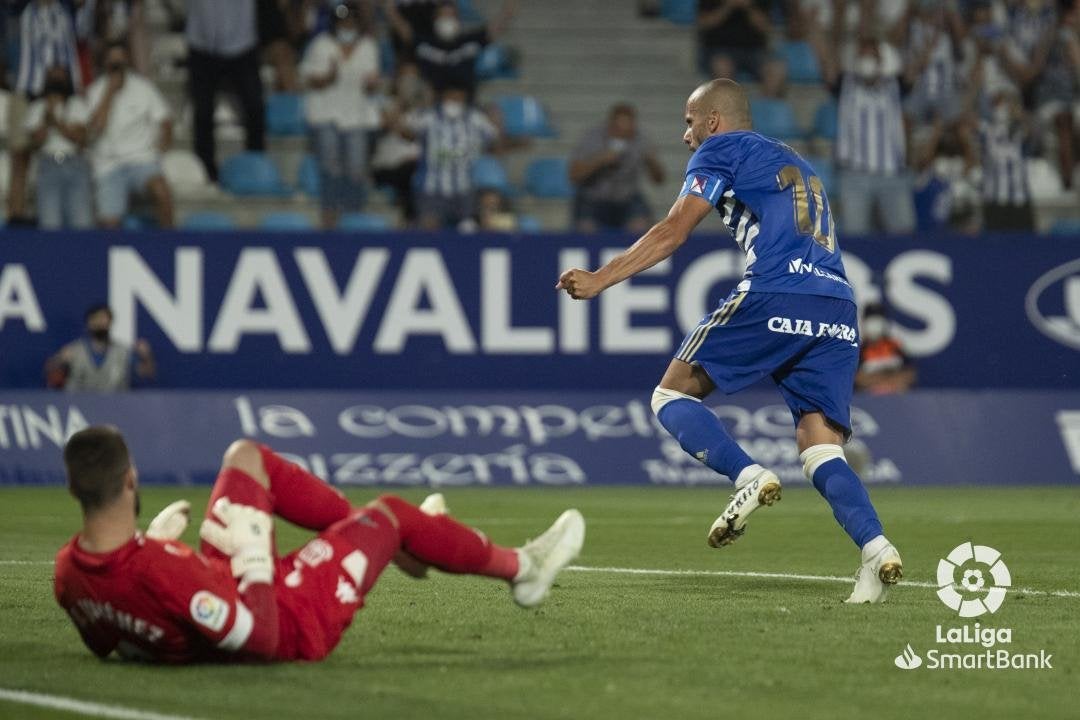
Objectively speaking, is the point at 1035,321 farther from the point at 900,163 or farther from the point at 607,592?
the point at 607,592

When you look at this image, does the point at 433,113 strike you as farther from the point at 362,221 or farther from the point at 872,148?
the point at 872,148

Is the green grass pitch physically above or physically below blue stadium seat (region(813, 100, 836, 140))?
above

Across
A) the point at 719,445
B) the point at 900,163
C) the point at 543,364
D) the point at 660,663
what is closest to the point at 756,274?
the point at 719,445

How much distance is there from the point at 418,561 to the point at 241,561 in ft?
2.52

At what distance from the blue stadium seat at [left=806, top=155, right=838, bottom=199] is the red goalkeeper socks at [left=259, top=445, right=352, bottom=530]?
13.9m

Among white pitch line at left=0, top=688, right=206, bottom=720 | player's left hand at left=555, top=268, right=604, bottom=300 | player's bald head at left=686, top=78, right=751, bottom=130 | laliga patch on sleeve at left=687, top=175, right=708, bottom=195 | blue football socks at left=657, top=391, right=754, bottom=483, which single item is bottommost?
blue football socks at left=657, top=391, right=754, bottom=483

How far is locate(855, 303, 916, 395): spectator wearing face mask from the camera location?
18.0m

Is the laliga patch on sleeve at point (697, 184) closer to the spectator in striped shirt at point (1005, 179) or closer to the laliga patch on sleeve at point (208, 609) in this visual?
the laliga patch on sleeve at point (208, 609)

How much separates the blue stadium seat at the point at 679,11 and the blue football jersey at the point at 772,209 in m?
14.5

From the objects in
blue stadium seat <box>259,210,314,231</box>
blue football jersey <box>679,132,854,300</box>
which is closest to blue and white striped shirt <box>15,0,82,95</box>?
blue stadium seat <box>259,210,314,231</box>

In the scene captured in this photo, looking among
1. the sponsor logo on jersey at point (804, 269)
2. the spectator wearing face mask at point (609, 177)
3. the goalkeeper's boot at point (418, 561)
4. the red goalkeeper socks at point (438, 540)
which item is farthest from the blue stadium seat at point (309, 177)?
the red goalkeeper socks at point (438, 540)

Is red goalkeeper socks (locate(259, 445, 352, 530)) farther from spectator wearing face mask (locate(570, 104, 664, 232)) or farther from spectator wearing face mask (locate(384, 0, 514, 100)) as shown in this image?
spectator wearing face mask (locate(384, 0, 514, 100))

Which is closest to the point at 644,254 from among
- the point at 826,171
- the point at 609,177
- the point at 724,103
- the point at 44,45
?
the point at 724,103

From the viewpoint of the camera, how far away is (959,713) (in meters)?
5.72
